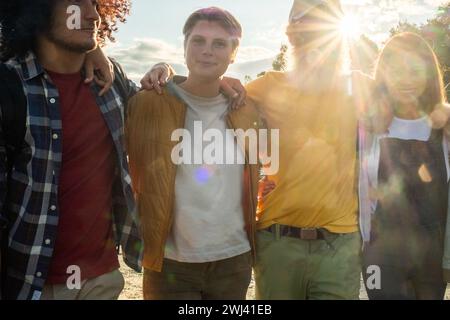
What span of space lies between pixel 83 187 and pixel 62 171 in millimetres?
167

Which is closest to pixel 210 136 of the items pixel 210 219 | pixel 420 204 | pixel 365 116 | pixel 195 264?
pixel 210 219

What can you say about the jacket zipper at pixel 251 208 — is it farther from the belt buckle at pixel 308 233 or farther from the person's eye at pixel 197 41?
the person's eye at pixel 197 41

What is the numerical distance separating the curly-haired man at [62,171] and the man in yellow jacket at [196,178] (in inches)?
9.3

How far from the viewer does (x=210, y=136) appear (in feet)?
13.2

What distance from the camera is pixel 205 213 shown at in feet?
12.7

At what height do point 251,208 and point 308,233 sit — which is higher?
point 251,208

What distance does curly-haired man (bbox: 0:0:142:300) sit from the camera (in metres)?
3.25

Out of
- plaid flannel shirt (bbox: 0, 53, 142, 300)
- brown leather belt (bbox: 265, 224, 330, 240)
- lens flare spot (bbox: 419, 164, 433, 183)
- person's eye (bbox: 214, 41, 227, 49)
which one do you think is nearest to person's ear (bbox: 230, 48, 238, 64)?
person's eye (bbox: 214, 41, 227, 49)

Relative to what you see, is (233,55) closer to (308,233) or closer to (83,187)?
(308,233)

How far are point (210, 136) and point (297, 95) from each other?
0.76 m

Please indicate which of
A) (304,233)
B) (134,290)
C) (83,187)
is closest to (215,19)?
(83,187)

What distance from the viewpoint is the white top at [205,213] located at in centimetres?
387

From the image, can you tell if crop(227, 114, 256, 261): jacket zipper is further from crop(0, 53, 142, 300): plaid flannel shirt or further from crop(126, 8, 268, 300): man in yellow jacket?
crop(0, 53, 142, 300): plaid flannel shirt

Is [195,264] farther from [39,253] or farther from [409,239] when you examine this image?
[409,239]
